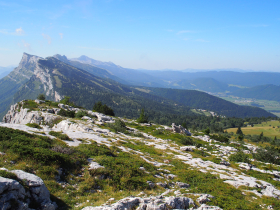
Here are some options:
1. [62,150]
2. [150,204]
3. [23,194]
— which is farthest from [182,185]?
[23,194]

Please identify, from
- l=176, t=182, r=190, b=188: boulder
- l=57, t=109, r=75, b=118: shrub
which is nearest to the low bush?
l=176, t=182, r=190, b=188: boulder

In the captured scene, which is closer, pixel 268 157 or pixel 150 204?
pixel 150 204

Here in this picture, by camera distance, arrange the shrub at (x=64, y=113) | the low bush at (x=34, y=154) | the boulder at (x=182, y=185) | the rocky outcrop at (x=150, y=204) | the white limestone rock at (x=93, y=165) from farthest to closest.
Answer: the shrub at (x=64, y=113)
the boulder at (x=182, y=185)
the white limestone rock at (x=93, y=165)
the low bush at (x=34, y=154)
the rocky outcrop at (x=150, y=204)

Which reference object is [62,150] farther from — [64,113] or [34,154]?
[64,113]

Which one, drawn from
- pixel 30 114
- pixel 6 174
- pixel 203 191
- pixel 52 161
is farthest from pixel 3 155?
pixel 30 114

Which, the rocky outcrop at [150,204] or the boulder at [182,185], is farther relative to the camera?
the boulder at [182,185]

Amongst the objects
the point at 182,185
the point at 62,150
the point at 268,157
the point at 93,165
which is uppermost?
the point at 62,150

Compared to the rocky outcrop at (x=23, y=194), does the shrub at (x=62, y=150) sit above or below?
below

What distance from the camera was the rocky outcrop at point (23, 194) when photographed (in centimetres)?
713

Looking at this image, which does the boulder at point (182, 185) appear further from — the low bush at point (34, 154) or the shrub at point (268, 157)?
the shrub at point (268, 157)

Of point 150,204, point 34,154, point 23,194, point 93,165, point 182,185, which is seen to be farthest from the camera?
point 182,185

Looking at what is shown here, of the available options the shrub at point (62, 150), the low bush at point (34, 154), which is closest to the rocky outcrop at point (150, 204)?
the low bush at point (34, 154)

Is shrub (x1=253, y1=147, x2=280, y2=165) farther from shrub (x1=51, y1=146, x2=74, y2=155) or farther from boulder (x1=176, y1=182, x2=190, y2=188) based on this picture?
shrub (x1=51, y1=146, x2=74, y2=155)

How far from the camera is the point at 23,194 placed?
7910mm
